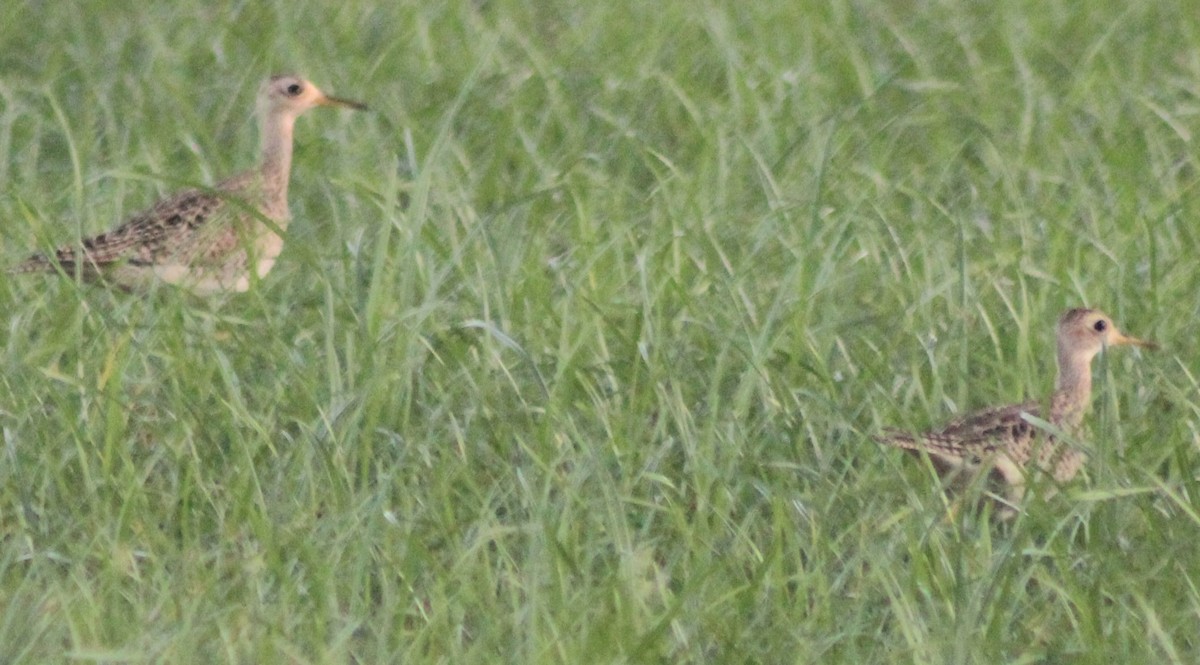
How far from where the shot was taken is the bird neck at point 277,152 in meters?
7.88

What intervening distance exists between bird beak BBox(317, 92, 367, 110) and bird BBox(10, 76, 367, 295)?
1.54ft

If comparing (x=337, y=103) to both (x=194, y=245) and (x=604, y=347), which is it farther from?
(x=604, y=347)

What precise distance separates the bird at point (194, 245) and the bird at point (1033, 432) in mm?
1993

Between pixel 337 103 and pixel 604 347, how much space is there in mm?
2230

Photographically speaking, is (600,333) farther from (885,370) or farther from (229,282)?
(229,282)

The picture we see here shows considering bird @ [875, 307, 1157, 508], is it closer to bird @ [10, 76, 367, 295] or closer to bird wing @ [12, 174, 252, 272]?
bird @ [10, 76, 367, 295]

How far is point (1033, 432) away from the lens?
6.17 m

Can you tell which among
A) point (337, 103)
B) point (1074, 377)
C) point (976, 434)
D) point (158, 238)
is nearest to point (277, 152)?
point (337, 103)

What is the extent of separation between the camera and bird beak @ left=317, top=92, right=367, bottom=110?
8.33m

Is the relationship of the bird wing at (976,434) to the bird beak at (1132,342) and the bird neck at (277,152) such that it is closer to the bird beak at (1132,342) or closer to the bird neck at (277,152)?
the bird beak at (1132,342)

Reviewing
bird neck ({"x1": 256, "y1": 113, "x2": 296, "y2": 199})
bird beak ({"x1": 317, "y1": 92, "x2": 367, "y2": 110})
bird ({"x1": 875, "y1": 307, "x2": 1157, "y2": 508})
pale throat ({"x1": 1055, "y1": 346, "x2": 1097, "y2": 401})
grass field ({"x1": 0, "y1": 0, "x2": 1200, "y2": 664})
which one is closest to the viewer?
grass field ({"x1": 0, "y1": 0, "x2": 1200, "y2": 664})

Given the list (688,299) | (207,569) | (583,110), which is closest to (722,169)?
(583,110)

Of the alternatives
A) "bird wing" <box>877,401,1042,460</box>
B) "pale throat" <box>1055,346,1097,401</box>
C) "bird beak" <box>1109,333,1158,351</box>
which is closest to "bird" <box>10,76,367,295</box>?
"bird wing" <box>877,401,1042,460</box>

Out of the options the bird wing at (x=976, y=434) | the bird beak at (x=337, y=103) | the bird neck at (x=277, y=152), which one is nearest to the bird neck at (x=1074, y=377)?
the bird wing at (x=976, y=434)
